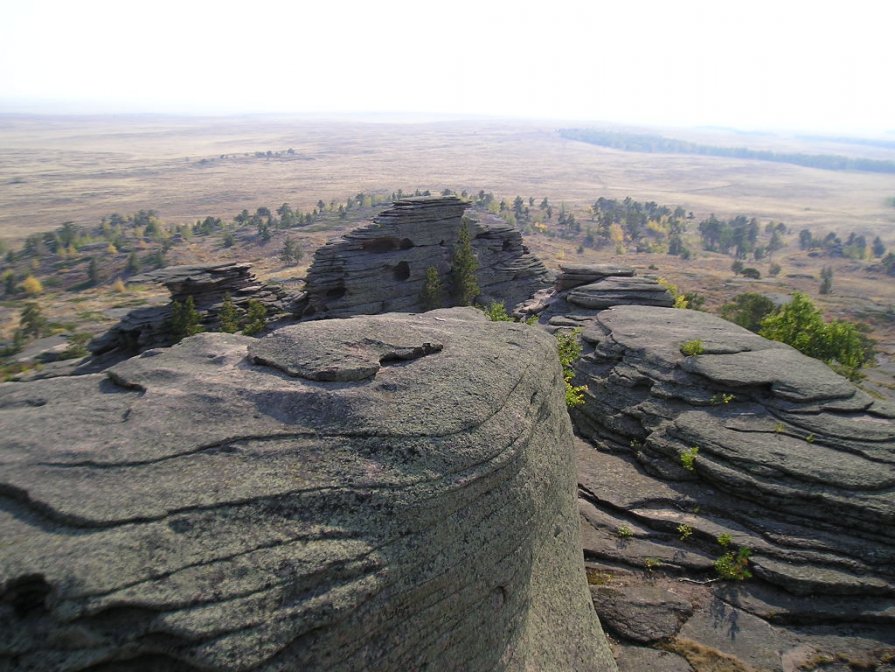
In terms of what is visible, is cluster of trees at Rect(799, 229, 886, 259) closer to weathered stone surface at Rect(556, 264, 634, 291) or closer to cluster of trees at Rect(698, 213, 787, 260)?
cluster of trees at Rect(698, 213, 787, 260)

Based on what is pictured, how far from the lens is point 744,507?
21.4 metres

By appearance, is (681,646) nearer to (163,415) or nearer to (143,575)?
(143,575)

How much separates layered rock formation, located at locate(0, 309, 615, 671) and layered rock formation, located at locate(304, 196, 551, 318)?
3786 cm

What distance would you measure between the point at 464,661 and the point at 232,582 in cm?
610

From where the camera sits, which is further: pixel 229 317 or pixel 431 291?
pixel 431 291

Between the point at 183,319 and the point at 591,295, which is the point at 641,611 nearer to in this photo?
the point at 591,295

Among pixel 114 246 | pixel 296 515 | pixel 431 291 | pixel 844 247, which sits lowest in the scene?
pixel 114 246

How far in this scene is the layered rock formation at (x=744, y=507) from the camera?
17.8 meters

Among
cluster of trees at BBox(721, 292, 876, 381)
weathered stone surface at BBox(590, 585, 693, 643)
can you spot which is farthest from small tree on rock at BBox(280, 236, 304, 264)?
weathered stone surface at BBox(590, 585, 693, 643)

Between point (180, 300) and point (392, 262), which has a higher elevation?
point (392, 262)

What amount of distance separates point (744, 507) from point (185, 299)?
51.2 meters

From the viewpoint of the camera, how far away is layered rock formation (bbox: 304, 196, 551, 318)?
182 feet

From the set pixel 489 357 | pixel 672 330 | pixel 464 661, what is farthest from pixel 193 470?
pixel 672 330

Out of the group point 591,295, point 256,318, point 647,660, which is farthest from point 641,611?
point 256,318
